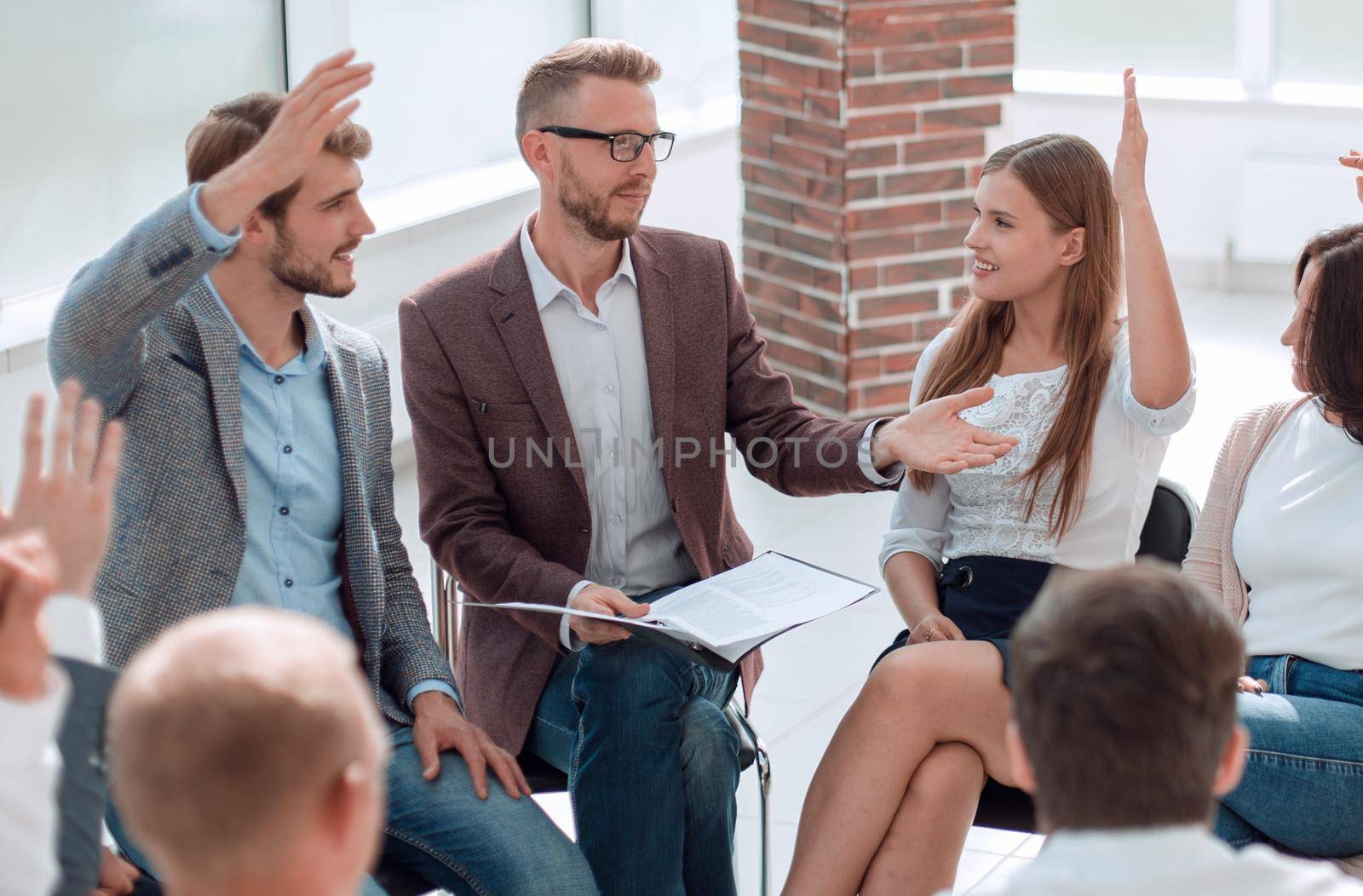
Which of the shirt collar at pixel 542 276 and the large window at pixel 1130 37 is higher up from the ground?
the large window at pixel 1130 37

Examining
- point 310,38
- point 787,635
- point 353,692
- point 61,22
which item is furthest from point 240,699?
point 310,38

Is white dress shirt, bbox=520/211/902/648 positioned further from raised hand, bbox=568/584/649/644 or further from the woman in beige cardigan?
the woman in beige cardigan

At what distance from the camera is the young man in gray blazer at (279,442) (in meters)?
2.00

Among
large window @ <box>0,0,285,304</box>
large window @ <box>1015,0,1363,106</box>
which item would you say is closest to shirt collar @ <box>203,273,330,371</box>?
large window @ <box>0,0,285,304</box>

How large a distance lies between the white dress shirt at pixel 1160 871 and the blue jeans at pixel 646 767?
44.3 inches

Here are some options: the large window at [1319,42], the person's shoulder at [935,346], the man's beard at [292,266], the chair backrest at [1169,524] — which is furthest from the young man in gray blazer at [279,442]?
the large window at [1319,42]

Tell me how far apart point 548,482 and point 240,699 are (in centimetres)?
151

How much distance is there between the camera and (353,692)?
111cm

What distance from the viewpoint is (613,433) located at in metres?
2.66

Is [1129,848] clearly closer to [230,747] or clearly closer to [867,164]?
[230,747]

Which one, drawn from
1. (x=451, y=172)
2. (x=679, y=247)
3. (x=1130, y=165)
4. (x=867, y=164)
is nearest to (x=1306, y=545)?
(x=1130, y=165)

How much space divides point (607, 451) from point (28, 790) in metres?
1.44

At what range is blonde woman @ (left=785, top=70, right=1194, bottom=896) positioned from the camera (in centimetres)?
228

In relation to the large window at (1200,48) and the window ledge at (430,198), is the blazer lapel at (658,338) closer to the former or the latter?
the window ledge at (430,198)
